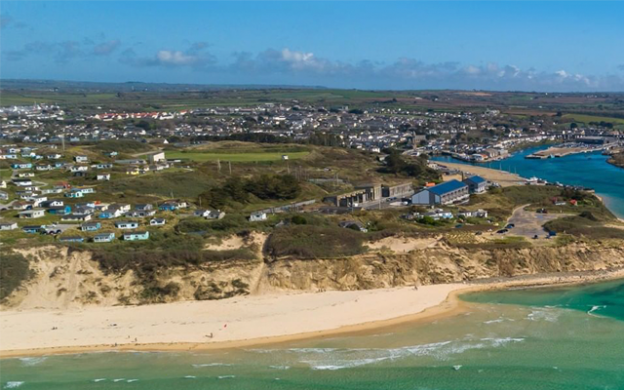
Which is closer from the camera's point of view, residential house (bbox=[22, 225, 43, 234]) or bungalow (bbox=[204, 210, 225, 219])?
residential house (bbox=[22, 225, 43, 234])

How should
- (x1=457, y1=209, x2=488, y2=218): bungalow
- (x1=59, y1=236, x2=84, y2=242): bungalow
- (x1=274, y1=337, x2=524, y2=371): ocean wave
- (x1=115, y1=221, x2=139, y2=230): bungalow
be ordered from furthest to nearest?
(x1=457, y1=209, x2=488, y2=218): bungalow < (x1=115, y1=221, x2=139, y2=230): bungalow < (x1=59, y1=236, x2=84, y2=242): bungalow < (x1=274, y1=337, x2=524, y2=371): ocean wave

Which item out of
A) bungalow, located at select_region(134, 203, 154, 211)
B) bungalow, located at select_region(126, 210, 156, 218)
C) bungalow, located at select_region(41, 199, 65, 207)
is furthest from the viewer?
bungalow, located at select_region(41, 199, 65, 207)

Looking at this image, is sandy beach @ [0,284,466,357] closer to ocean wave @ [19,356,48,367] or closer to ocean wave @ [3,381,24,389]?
ocean wave @ [19,356,48,367]

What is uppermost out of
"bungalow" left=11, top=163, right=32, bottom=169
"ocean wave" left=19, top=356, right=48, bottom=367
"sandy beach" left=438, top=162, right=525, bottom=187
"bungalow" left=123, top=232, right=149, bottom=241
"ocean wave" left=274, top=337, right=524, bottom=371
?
"bungalow" left=11, top=163, right=32, bottom=169

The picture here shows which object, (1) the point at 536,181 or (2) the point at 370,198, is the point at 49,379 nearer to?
(2) the point at 370,198

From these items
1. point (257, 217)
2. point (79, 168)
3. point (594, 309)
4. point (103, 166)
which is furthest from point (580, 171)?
point (79, 168)

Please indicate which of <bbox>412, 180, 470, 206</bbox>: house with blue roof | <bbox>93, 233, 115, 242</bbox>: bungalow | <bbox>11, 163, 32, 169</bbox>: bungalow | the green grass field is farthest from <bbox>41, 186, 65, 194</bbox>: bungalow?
<bbox>412, 180, 470, 206</bbox>: house with blue roof

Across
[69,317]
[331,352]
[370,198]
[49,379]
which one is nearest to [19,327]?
[69,317]
